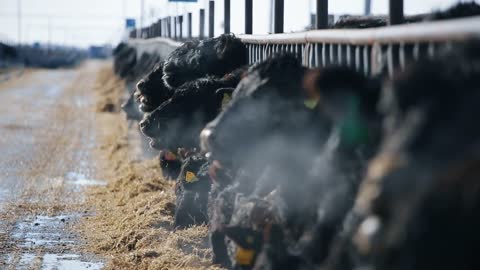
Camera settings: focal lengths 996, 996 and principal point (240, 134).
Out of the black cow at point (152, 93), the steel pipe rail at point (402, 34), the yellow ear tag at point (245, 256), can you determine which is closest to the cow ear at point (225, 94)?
the steel pipe rail at point (402, 34)

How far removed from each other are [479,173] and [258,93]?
324 cm

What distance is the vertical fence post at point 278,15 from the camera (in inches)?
458

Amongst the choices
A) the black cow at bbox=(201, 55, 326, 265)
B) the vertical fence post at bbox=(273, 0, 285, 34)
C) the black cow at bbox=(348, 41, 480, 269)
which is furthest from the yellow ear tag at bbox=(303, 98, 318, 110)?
the vertical fence post at bbox=(273, 0, 285, 34)

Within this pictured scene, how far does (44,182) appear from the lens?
1510 centimetres

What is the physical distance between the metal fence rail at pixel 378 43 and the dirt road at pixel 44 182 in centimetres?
284

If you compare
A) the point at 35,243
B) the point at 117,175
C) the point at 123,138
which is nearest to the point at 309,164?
the point at 35,243

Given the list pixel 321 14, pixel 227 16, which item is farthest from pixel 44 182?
pixel 321 14

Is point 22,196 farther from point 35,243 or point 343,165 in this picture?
point 343,165

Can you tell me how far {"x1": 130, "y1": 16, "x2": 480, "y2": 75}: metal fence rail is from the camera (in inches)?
201

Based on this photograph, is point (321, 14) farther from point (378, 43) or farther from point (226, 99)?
point (378, 43)

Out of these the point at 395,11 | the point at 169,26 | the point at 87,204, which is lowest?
the point at 87,204

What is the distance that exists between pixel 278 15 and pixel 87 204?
11.8 feet

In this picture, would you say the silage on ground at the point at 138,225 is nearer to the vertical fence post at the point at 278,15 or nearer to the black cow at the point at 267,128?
the black cow at the point at 267,128

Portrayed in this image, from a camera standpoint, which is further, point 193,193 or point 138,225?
point 138,225
